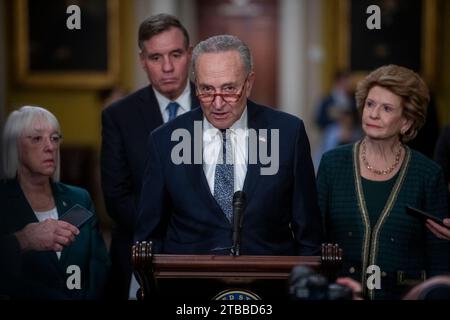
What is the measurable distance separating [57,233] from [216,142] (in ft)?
1.29

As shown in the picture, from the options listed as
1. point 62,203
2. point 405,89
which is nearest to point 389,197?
point 405,89

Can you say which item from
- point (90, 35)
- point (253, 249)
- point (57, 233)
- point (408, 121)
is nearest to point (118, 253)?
point (57, 233)

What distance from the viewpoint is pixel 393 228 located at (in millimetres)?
2023

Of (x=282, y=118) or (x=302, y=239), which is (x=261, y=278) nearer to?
(x=302, y=239)

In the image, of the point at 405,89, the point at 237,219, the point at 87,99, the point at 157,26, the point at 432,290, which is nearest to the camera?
the point at 432,290

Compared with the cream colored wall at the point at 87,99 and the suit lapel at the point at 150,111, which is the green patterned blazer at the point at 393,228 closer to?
the suit lapel at the point at 150,111

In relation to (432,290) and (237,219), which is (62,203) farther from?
(432,290)

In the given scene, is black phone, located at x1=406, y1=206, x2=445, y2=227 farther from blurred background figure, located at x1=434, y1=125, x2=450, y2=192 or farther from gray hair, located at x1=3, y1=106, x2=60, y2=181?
gray hair, located at x1=3, y1=106, x2=60, y2=181

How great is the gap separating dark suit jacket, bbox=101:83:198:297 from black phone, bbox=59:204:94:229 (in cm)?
13

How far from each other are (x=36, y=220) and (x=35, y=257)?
0.08 metres

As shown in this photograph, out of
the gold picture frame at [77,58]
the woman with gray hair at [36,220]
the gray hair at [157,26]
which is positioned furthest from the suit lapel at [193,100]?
the gold picture frame at [77,58]

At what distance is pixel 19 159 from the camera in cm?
204

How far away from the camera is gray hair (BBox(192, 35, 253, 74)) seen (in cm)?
190

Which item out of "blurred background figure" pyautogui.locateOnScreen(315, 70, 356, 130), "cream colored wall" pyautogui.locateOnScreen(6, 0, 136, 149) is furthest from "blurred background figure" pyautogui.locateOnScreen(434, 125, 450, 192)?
"blurred background figure" pyautogui.locateOnScreen(315, 70, 356, 130)
